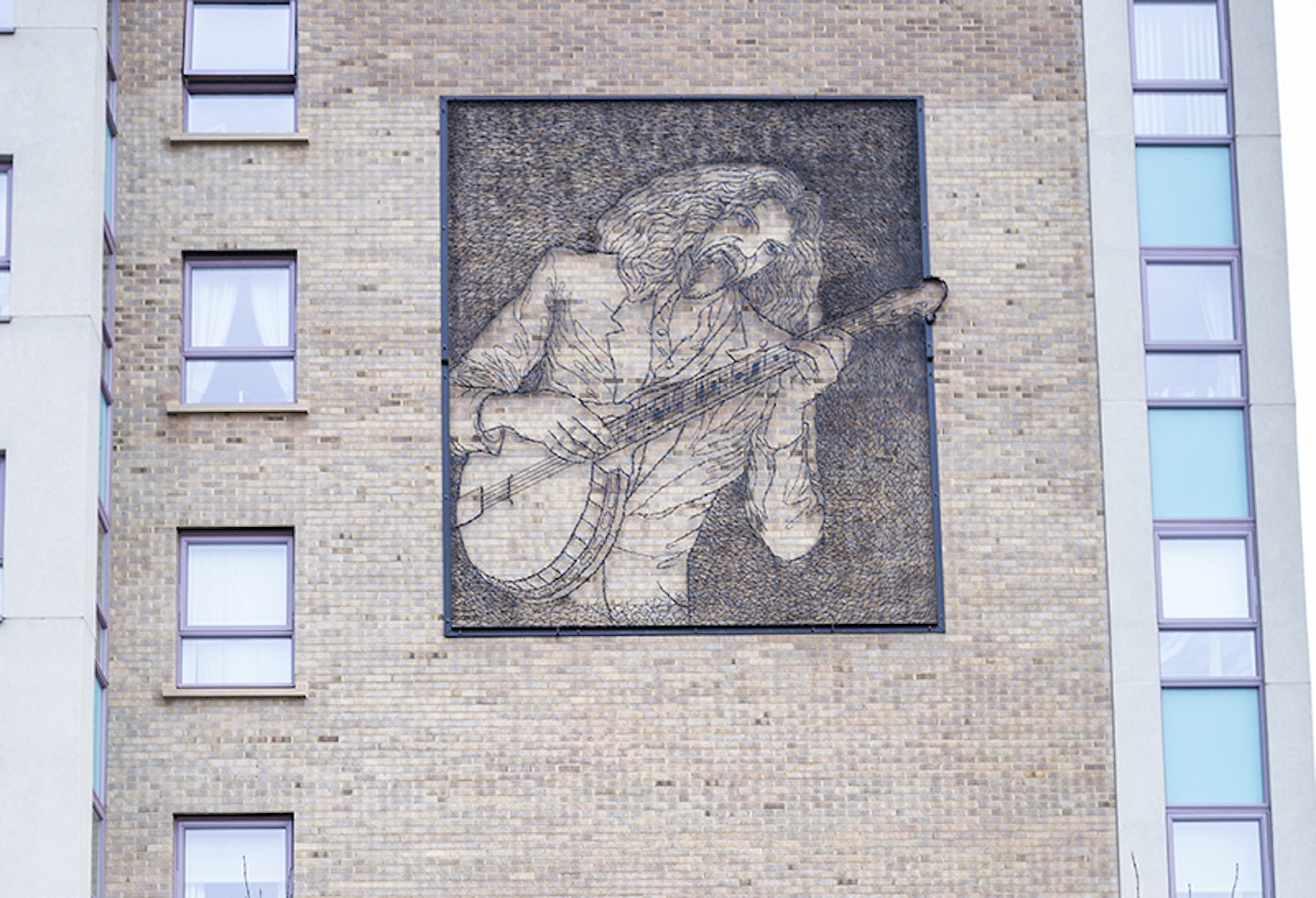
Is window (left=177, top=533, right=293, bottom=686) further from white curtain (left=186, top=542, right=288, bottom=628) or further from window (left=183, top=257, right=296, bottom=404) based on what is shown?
window (left=183, top=257, right=296, bottom=404)

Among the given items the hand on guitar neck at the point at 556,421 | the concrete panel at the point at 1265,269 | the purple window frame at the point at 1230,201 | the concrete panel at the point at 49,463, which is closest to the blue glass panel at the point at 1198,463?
the concrete panel at the point at 1265,269

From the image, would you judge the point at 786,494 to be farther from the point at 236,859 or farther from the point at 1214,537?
the point at 236,859

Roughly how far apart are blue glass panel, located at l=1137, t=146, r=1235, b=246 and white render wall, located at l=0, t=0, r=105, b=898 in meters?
10.7

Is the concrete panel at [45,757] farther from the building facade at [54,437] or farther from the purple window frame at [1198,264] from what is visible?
the purple window frame at [1198,264]

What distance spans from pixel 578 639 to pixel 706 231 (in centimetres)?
446

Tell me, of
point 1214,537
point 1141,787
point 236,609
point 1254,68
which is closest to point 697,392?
point 236,609

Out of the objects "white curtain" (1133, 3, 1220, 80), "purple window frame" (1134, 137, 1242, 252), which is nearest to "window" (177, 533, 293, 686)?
"purple window frame" (1134, 137, 1242, 252)

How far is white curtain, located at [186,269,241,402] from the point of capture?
1006 inches

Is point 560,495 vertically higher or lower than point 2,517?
higher

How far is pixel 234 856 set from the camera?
960 inches

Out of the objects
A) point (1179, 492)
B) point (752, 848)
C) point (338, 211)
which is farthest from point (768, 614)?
point (338, 211)

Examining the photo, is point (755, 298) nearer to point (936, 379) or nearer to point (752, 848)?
point (936, 379)

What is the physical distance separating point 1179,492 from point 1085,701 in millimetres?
2435

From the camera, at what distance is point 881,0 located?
26.6 metres
